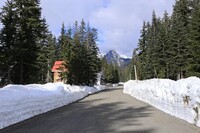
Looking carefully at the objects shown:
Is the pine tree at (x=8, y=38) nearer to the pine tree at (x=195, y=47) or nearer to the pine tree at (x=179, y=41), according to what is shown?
the pine tree at (x=195, y=47)

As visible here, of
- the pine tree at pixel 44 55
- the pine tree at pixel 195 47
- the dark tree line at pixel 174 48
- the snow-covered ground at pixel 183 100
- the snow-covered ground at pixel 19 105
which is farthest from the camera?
the dark tree line at pixel 174 48

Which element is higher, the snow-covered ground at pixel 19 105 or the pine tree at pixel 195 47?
the pine tree at pixel 195 47

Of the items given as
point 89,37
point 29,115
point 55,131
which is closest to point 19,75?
point 29,115

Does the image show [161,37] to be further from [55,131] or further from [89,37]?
[55,131]

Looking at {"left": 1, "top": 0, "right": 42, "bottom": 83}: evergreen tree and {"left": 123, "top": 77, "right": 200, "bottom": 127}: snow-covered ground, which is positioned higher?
{"left": 1, "top": 0, "right": 42, "bottom": 83}: evergreen tree

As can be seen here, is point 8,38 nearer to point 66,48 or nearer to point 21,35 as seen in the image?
point 21,35

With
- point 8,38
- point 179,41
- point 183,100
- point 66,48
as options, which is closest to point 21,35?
point 8,38

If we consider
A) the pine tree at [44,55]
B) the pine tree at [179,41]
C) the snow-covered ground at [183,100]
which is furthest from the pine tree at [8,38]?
the pine tree at [179,41]

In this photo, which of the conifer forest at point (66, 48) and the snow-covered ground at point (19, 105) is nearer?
the snow-covered ground at point (19, 105)

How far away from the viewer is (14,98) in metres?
13.8

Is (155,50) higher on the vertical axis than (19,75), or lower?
higher

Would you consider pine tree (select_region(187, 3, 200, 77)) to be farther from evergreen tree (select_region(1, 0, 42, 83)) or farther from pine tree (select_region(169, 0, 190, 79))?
evergreen tree (select_region(1, 0, 42, 83))

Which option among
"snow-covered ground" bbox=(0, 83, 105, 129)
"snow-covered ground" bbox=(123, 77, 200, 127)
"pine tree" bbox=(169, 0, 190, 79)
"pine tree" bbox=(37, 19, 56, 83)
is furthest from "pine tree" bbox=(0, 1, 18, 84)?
"pine tree" bbox=(169, 0, 190, 79)

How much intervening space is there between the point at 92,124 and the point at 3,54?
88.3 ft
